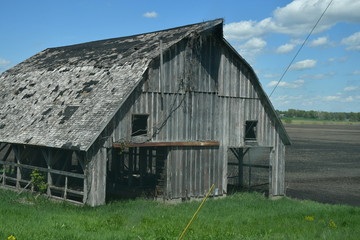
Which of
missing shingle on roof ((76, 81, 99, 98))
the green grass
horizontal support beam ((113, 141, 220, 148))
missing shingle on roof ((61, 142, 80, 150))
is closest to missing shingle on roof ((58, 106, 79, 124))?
missing shingle on roof ((76, 81, 99, 98))

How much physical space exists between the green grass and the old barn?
1.43 metres

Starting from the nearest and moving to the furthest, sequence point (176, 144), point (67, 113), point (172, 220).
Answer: point (172, 220) → point (176, 144) → point (67, 113)

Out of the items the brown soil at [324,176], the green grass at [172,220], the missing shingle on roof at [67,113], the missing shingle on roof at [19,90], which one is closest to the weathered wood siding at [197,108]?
the green grass at [172,220]

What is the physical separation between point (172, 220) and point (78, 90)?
899 centimetres

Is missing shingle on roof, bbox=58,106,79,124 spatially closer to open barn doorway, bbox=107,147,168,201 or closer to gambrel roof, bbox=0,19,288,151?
gambrel roof, bbox=0,19,288,151

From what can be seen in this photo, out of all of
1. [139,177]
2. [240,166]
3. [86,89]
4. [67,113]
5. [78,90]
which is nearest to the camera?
[67,113]

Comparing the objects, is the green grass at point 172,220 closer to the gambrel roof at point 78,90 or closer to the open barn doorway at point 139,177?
the open barn doorway at point 139,177

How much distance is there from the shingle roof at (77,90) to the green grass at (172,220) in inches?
104

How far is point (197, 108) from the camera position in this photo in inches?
954

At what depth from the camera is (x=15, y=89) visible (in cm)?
3014

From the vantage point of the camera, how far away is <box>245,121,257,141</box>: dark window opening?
2677 centimetres

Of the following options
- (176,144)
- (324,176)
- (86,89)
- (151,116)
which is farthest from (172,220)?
(324,176)

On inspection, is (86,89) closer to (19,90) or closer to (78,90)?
(78,90)

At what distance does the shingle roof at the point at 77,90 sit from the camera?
2162 cm
